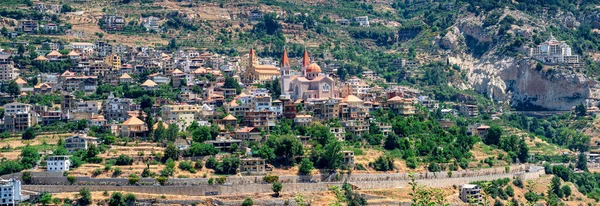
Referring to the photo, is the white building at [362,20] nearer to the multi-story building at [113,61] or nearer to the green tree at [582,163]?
the multi-story building at [113,61]

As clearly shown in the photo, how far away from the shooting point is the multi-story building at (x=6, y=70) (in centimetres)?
9564

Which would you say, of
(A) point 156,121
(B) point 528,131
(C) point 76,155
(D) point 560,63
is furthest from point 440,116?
(C) point 76,155

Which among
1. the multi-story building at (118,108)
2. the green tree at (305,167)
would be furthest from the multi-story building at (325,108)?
the multi-story building at (118,108)

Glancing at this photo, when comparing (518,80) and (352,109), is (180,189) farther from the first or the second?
(518,80)

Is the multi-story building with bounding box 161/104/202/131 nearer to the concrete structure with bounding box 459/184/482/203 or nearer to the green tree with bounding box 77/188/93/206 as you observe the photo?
the green tree with bounding box 77/188/93/206

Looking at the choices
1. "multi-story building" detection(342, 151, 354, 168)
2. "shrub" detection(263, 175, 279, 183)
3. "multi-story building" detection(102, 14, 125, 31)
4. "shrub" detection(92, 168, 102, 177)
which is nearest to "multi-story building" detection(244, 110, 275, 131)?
"multi-story building" detection(342, 151, 354, 168)

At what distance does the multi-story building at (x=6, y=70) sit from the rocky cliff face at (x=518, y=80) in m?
39.8

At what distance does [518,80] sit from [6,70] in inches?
1737

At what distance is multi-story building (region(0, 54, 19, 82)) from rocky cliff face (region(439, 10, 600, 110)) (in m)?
39.8

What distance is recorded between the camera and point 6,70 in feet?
315

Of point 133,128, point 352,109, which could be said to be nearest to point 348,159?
point 352,109

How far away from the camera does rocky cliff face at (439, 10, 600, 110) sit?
11131cm

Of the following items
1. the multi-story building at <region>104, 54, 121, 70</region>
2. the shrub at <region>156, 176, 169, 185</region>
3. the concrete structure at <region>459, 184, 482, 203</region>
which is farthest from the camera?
the multi-story building at <region>104, 54, 121, 70</region>

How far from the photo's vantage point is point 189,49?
111938mm
